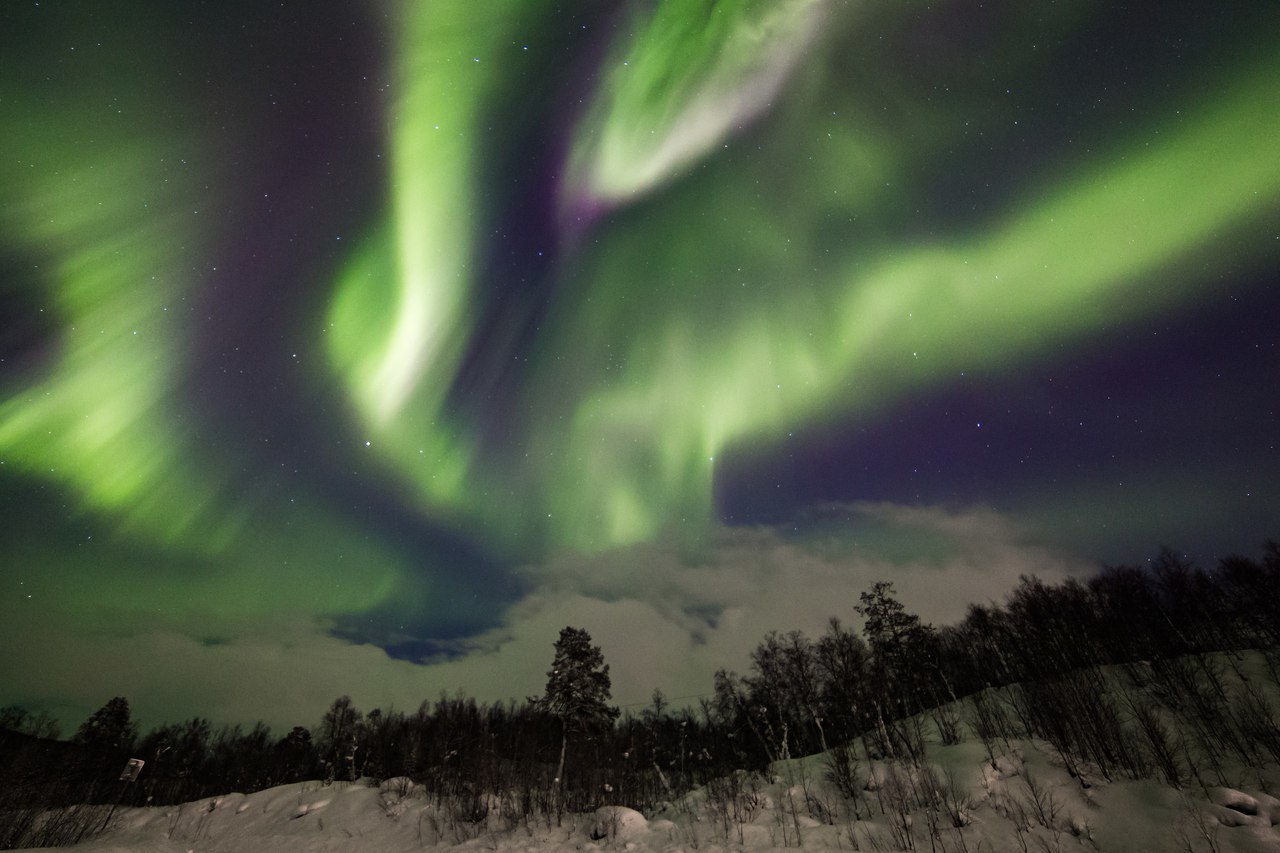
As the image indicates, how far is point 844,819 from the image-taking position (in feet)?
70.7

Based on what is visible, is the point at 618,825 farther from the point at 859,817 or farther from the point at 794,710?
the point at 794,710

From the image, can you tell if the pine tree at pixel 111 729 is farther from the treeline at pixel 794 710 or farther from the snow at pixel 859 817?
the snow at pixel 859 817

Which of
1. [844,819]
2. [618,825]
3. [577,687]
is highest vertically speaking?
[577,687]

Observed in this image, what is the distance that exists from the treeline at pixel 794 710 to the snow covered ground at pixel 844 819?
474 centimetres

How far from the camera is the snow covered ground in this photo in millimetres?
15523

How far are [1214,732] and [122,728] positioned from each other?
117 meters

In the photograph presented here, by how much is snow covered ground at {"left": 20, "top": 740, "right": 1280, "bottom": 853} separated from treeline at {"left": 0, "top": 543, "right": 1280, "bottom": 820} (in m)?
4.74

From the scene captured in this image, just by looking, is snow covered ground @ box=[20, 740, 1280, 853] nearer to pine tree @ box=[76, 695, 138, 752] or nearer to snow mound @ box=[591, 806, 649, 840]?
snow mound @ box=[591, 806, 649, 840]

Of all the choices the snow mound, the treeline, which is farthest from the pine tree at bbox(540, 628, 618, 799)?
the snow mound

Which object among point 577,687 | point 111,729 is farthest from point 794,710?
point 111,729

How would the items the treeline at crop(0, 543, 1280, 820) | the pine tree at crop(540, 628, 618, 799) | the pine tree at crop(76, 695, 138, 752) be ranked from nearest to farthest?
the treeline at crop(0, 543, 1280, 820) < the pine tree at crop(540, 628, 618, 799) < the pine tree at crop(76, 695, 138, 752)

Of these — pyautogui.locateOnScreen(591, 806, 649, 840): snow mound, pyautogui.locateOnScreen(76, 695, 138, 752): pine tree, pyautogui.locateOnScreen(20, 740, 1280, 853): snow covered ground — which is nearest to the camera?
pyautogui.locateOnScreen(20, 740, 1280, 853): snow covered ground

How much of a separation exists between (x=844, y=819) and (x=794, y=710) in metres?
35.7

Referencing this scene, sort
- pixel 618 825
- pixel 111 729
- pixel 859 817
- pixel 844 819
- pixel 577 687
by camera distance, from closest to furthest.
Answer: pixel 618 825 → pixel 859 817 → pixel 844 819 → pixel 577 687 → pixel 111 729
